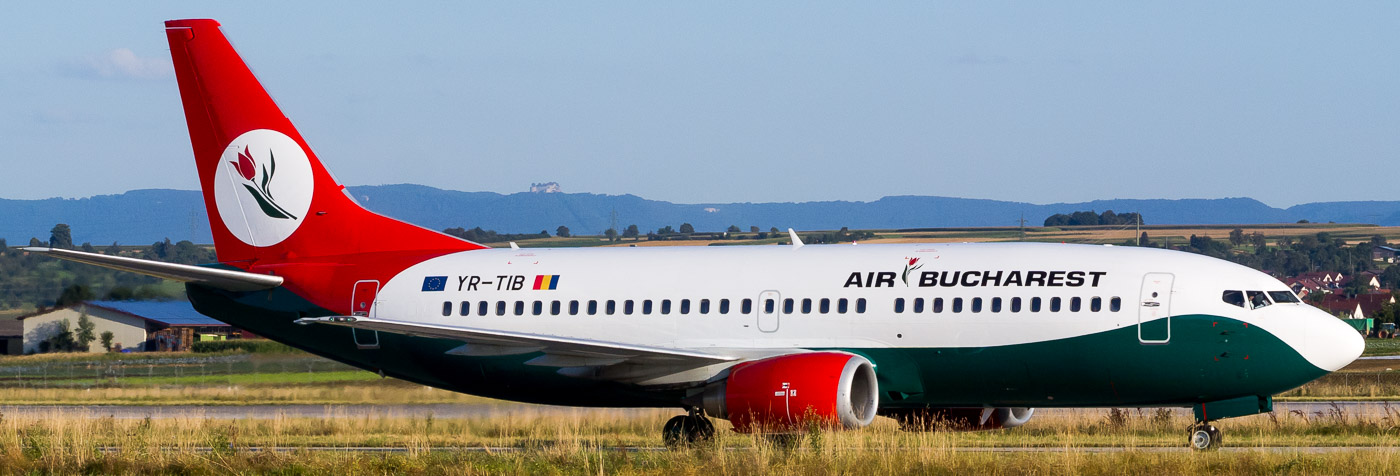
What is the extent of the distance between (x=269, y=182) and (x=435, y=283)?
392 centimetres

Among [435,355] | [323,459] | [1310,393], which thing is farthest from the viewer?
[1310,393]

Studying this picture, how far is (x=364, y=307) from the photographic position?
27703mm

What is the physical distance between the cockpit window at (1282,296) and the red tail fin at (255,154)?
13.5m

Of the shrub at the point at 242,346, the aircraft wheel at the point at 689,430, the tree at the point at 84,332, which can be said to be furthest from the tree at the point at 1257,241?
the aircraft wheel at the point at 689,430

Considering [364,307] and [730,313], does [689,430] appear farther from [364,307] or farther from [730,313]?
[364,307]

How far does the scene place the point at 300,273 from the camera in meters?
28.2

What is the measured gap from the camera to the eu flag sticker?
27.5 meters

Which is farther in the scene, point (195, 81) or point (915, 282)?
point (195, 81)

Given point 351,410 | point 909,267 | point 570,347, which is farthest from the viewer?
point 351,410

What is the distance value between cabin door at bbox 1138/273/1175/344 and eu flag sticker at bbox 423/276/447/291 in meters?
11.1

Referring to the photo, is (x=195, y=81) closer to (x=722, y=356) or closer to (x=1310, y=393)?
(x=722, y=356)

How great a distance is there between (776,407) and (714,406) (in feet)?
4.80

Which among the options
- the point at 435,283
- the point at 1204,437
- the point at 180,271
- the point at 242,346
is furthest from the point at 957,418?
the point at 242,346

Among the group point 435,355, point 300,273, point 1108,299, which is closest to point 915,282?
point 1108,299
